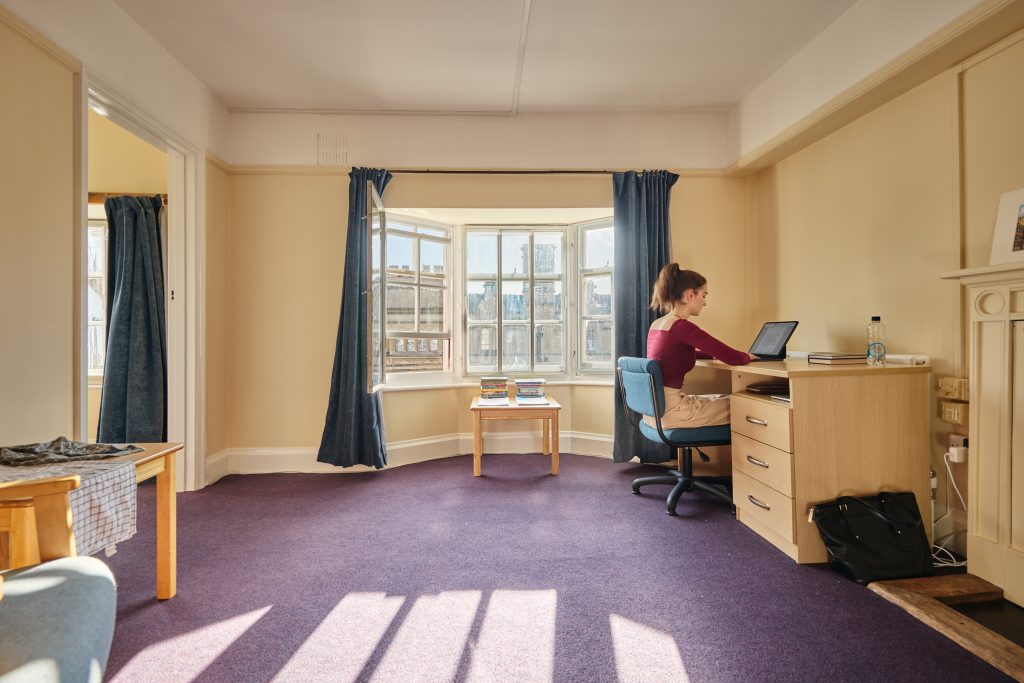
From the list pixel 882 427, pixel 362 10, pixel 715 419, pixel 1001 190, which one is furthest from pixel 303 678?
pixel 1001 190

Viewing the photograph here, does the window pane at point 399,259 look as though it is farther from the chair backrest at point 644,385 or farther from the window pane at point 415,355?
the chair backrest at point 644,385

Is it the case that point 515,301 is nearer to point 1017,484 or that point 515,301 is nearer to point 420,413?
point 420,413

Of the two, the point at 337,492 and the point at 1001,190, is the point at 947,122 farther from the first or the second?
the point at 337,492

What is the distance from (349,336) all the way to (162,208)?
1.56m

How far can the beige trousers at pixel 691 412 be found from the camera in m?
2.43

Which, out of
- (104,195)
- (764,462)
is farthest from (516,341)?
(104,195)

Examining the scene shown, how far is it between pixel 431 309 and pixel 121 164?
2356mm

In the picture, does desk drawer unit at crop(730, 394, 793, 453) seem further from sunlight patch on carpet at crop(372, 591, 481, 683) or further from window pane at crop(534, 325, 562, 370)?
window pane at crop(534, 325, 562, 370)

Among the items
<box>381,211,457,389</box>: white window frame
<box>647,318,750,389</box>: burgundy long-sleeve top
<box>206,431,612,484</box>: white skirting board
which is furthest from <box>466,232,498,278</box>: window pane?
<box>647,318,750,389</box>: burgundy long-sleeve top

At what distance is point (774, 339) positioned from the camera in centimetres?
262

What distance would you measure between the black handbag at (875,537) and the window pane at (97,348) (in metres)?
4.55

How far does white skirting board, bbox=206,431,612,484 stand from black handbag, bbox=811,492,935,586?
1821 millimetres

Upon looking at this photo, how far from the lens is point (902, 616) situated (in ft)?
5.04

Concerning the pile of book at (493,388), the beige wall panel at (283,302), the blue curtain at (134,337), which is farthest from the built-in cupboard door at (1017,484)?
the blue curtain at (134,337)
